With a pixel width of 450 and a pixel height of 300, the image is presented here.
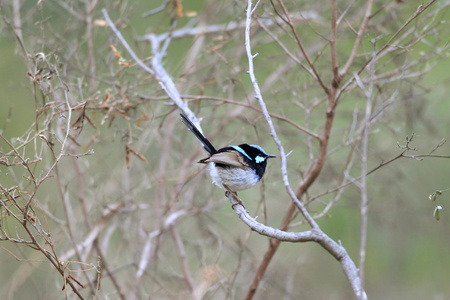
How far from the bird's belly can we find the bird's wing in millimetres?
62

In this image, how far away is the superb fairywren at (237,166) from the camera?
4.73 metres

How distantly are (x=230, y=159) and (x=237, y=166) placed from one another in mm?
122

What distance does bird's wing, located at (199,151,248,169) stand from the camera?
15.0 ft

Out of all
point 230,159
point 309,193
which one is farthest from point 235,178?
point 309,193

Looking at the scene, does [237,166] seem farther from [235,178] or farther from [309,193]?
[309,193]

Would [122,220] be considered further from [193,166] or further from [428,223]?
[428,223]

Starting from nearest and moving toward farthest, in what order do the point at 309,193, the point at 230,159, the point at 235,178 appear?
the point at 230,159
the point at 235,178
the point at 309,193

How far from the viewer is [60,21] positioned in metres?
8.20

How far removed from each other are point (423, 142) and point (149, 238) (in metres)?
4.13

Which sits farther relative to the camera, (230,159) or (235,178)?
(235,178)

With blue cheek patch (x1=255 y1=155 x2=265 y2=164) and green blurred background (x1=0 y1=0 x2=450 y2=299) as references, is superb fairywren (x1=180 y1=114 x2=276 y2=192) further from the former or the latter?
green blurred background (x1=0 y1=0 x2=450 y2=299)

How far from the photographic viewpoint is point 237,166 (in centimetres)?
478

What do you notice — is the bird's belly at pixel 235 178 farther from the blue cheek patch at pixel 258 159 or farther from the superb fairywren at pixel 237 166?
the blue cheek patch at pixel 258 159

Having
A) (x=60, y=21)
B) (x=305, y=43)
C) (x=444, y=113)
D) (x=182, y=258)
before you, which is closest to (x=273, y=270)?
(x=182, y=258)
